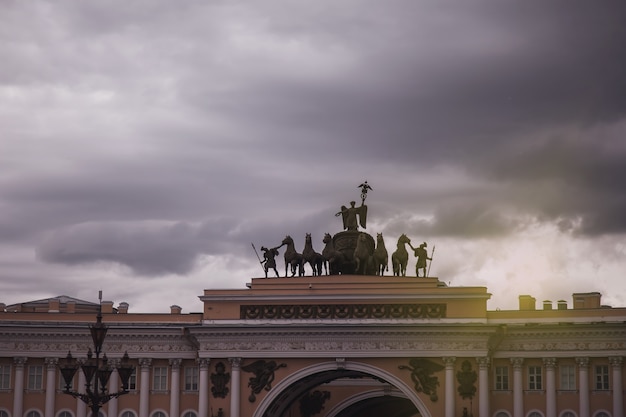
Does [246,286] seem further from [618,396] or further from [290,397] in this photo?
[618,396]

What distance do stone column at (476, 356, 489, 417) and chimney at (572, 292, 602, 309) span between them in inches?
203

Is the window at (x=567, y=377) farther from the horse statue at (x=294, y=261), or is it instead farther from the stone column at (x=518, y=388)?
the horse statue at (x=294, y=261)

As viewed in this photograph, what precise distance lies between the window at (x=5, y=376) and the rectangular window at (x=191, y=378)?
844cm

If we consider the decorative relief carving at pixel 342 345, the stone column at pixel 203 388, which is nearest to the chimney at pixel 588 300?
the decorative relief carving at pixel 342 345

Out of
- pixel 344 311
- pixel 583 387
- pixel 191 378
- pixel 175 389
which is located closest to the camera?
pixel 583 387

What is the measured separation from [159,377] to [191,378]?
1.55 m

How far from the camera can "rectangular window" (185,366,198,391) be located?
2464 inches

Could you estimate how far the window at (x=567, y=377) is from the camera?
59312 mm

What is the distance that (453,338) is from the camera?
59406mm

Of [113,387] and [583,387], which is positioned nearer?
[583,387]

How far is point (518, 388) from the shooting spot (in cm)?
5950

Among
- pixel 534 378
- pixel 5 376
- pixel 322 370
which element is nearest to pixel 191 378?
pixel 322 370

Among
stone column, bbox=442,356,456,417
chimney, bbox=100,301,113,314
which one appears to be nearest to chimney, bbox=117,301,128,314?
chimney, bbox=100,301,113,314

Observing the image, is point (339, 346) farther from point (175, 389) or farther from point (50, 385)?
point (50, 385)
